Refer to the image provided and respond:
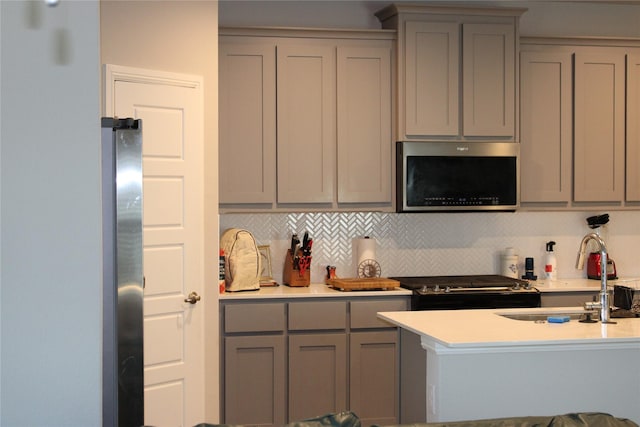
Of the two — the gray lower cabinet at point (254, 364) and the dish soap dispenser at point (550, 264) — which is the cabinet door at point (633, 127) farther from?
the gray lower cabinet at point (254, 364)

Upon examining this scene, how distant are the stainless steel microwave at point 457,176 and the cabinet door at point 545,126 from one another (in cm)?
17

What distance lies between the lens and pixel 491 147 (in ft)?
17.3

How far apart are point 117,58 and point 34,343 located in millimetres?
2378

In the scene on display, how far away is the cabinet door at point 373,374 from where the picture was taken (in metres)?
→ 4.96

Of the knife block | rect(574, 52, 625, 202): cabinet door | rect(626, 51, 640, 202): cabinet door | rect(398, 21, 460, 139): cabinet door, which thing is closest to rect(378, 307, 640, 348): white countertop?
the knife block

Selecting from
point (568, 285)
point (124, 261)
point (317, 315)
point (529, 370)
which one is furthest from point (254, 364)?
point (124, 261)

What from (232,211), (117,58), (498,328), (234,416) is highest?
(117,58)

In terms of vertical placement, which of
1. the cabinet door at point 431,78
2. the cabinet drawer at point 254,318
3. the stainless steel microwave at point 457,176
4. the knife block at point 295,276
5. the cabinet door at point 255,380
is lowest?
the cabinet door at point 255,380

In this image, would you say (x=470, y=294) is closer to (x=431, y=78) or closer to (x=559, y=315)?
(x=559, y=315)

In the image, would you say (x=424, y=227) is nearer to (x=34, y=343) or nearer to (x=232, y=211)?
(x=232, y=211)

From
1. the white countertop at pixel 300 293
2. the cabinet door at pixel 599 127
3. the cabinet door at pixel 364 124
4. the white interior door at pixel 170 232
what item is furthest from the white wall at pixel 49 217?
the cabinet door at pixel 599 127

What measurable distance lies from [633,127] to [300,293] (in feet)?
8.38

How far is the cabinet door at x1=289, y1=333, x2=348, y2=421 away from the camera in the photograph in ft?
16.1

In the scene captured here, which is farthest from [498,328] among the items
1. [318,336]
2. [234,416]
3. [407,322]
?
[234,416]
